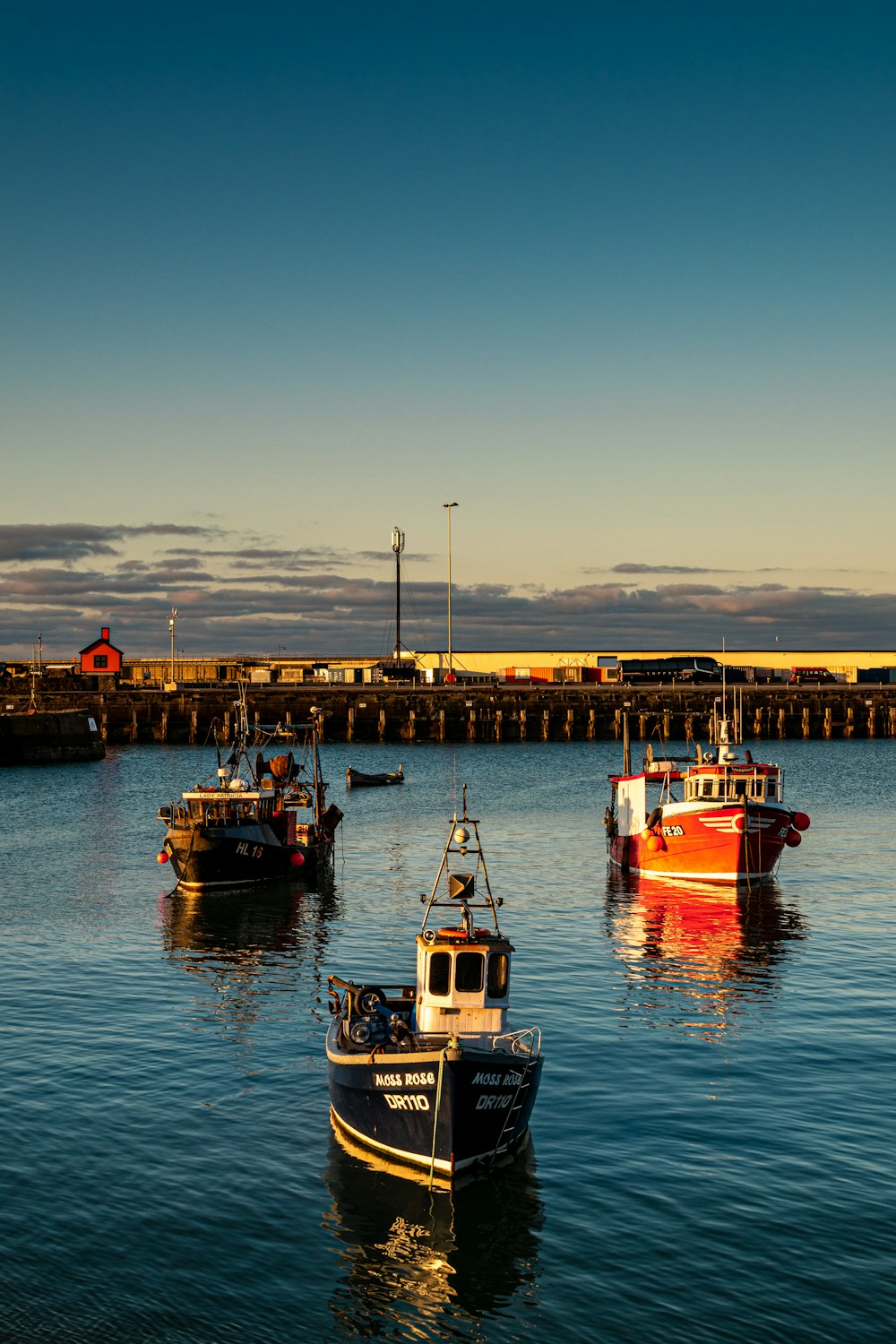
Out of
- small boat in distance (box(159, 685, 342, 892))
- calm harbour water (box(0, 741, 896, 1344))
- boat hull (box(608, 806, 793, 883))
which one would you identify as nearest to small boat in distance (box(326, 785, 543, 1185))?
calm harbour water (box(0, 741, 896, 1344))

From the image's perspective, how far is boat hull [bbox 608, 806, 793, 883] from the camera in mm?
57375

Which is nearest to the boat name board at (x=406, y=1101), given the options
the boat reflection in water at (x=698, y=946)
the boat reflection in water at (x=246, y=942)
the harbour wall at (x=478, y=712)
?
the boat reflection in water at (x=246, y=942)

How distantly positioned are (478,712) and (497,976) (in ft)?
461

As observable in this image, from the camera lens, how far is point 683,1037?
33969mm

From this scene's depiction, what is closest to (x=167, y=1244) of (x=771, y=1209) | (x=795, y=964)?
(x=771, y=1209)

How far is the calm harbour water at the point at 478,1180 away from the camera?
19797mm

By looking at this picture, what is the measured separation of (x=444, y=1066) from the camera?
22578 millimetres

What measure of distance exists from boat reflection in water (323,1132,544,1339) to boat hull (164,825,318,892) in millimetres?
32973

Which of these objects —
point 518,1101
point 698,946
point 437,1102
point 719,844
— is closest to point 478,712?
point 719,844

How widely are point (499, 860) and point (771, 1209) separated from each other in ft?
144

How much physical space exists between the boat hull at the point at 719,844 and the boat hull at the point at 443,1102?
114 feet

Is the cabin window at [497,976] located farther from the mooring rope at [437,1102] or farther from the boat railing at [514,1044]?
the mooring rope at [437,1102]

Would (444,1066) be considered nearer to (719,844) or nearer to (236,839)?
(236,839)

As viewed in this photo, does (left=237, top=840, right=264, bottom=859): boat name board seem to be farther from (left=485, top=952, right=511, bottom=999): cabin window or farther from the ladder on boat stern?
the ladder on boat stern
